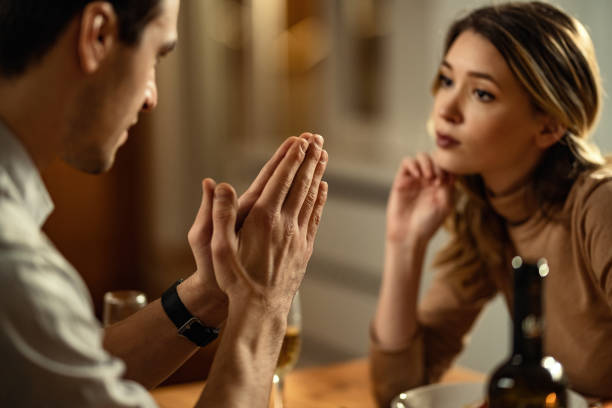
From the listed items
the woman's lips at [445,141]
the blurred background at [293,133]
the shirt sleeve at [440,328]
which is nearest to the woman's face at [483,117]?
the woman's lips at [445,141]

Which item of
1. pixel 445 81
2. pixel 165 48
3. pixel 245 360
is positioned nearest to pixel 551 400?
pixel 245 360

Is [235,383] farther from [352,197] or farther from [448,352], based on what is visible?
[352,197]

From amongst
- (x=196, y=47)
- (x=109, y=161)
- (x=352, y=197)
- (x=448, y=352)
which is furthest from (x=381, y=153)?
(x=109, y=161)

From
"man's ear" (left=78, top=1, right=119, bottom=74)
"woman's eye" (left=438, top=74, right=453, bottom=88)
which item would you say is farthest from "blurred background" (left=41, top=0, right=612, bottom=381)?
"man's ear" (left=78, top=1, right=119, bottom=74)

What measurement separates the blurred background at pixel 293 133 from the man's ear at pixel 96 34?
5.76 feet

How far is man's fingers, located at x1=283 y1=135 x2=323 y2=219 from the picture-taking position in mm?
944

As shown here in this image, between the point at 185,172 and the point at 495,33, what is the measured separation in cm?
319

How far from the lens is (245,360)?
2.79 feet

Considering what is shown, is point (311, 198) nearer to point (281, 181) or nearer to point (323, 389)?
point (281, 181)

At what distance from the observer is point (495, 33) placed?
132 centimetres

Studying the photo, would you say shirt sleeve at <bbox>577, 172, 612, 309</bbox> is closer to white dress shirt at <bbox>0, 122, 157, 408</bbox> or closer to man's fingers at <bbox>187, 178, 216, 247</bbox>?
man's fingers at <bbox>187, 178, 216, 247</bbox>

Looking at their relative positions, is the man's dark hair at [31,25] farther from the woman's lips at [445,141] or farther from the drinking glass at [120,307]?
the woman's lips at [445,141]

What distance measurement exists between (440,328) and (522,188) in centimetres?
32

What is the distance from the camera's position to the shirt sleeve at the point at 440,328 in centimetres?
137
